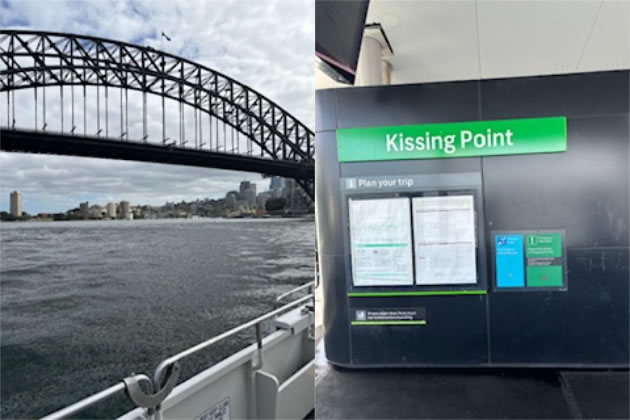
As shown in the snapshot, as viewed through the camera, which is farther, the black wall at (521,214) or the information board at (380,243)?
the information board at (380,243)

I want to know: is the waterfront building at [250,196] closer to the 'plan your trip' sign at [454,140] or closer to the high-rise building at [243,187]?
the high-rise building at [243,187]

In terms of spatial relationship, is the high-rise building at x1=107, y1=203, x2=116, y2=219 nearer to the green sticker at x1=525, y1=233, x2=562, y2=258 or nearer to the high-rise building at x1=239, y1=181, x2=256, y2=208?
the high-rise building at x1=239, y1=181, x2=256, y2=208

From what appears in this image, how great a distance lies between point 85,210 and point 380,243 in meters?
1.59

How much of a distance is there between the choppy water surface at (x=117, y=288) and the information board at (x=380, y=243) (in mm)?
835

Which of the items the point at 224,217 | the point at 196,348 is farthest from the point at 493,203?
the point at 196,348

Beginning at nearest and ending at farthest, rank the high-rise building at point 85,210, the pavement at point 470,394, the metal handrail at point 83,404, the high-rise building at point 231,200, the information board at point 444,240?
the metal handrail at point 83,404
the high-rise building at point 85,210
the high-rise building at point 231,200
the pavement at point 470,394
the information board at point 444,240

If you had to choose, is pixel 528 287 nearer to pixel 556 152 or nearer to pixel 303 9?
pixel 556 152

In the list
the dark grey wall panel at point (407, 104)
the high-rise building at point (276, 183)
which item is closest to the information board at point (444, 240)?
the dark grey wall panel at point (407, 104)

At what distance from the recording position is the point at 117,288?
1.19 metres

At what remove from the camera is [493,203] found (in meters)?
2.08

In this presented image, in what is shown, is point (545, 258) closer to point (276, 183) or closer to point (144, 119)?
point (276, 183)

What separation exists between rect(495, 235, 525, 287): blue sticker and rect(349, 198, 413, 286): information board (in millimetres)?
416

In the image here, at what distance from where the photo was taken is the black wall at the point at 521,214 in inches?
79.1

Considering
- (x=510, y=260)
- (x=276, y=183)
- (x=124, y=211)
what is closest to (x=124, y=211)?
(x=124, y=211)
